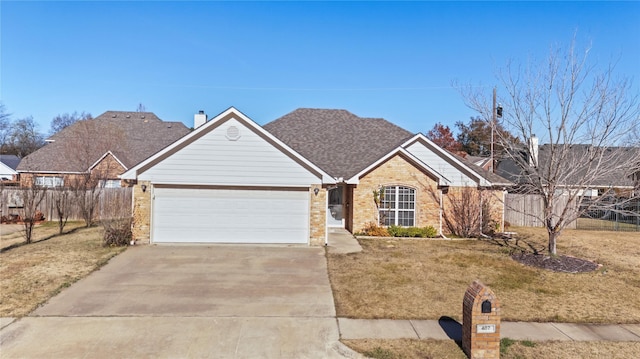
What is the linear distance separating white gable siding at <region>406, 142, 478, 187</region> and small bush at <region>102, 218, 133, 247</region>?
12.2 m

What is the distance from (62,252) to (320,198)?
851cm

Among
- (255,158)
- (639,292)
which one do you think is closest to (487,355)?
(639,292)

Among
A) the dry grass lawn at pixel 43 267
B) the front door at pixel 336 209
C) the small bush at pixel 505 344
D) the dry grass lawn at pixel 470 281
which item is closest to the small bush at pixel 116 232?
the dry grass lawn at pixel 43 267

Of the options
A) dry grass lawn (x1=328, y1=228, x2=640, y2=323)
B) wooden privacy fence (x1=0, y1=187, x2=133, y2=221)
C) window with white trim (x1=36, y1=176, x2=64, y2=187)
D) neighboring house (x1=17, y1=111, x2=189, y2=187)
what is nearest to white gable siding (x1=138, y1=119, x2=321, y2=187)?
dry grass lawn (x1=328, y1=228, x2=640, y2=323)

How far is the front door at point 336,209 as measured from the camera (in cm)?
1877

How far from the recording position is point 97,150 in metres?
26.2

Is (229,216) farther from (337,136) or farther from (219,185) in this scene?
(337,136)

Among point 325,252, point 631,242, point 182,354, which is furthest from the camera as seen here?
point 631,242

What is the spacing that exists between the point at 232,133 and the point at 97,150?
56.5ft

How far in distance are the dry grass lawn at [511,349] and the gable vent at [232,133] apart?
31.2 feet

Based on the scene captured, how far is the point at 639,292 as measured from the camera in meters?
9.07

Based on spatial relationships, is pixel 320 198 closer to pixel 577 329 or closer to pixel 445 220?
pixel 445 220

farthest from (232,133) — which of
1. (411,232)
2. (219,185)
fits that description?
(411,232)

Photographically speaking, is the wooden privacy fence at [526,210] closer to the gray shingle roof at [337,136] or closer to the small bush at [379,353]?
the gray shingle roof at [337,136]
